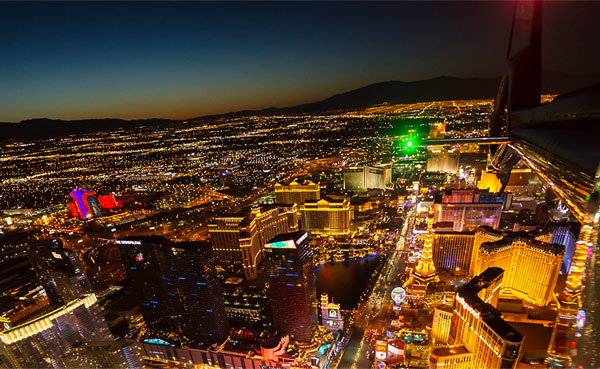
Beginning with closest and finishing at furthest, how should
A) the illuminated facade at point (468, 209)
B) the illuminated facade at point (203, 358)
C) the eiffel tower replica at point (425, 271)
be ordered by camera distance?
the illuminated facade at point (203, 358) < the eiffel tower replica at point (425, 271) < the illuminated facade at point (468, 209)

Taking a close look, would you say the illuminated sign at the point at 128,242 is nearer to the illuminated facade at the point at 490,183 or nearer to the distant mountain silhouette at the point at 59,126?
the illuminated facade at the point at 490,183

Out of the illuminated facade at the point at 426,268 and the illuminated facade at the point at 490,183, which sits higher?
the illuminated facade at the point at 490,183

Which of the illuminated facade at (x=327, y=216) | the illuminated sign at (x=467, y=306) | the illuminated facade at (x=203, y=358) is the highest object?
the illuminated sign at (x=467, y=306)

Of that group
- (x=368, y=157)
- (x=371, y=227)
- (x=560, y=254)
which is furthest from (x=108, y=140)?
(x=560, y=254)

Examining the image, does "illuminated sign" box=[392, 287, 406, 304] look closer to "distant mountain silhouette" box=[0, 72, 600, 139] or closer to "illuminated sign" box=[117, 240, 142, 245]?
"illuminated sign" box=[117, 240, 142, 245]

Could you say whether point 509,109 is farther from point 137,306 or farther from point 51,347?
point 137,306

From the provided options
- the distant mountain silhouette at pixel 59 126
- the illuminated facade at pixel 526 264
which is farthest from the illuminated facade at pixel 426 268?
the distant mountain silhouette at pixel 59 126
